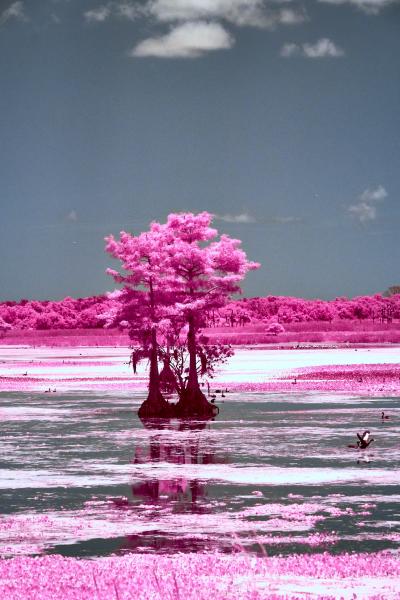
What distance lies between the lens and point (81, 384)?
67938mm

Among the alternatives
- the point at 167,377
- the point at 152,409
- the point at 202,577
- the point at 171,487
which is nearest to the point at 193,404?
the point at 152,409

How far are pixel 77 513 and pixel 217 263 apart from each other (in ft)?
92.5

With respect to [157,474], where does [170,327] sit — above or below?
above

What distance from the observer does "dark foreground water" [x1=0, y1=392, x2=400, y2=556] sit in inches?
707

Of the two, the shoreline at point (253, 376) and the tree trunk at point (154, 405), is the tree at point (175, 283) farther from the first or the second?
the shoreline at point (253, 376)

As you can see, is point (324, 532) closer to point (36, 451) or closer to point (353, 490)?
point (353, 490)

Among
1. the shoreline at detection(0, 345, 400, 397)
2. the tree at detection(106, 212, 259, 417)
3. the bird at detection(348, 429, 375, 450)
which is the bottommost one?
the bird at detection(348, 429, 375, 450)

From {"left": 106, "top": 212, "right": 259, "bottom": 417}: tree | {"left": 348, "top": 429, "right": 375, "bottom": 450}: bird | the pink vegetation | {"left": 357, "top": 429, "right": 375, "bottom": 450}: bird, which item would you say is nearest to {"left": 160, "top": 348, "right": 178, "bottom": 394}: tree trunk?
{"left": 106, "top": 212, "right": 259, "bottom": 417}: tree

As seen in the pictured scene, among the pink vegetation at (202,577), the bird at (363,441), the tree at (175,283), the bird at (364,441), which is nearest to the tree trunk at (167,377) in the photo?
the tree at (175,283)

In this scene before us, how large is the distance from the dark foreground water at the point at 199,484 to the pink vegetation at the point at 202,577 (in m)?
0.57

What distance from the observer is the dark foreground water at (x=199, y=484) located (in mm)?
17953

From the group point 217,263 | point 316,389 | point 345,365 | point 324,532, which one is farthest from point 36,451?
point 345,365

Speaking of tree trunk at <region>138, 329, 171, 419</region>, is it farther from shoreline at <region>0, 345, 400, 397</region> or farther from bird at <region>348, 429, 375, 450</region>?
shoreline at <region>0, 345, 400, 397</region>

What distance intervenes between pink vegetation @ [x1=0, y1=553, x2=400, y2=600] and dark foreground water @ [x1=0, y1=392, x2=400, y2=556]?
0.57 metres
